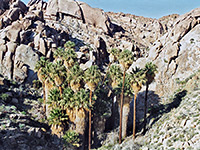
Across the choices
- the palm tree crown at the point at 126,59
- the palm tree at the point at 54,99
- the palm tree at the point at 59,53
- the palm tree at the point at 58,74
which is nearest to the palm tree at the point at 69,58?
the palm tree at the point at 59,53

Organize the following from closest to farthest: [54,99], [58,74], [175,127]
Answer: [175,127]
[54,99]
[58,74]

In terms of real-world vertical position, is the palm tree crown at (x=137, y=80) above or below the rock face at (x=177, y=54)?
below

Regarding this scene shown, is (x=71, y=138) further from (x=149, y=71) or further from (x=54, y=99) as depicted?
(x=149, y=71)

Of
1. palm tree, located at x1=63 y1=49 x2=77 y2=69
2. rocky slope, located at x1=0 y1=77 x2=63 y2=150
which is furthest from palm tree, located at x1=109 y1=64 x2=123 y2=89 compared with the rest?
rocky slope, located at x1=0 y1=77 x2=63 y2=150

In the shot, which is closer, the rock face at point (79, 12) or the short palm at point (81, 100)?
the short palm at point (81, 100)

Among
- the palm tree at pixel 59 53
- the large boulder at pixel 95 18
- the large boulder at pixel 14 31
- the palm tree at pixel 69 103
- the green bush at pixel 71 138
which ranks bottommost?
the green bush at pixel 71 138

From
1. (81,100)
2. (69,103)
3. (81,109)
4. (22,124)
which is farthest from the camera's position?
(81,109)

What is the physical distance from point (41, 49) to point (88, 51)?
1690 centimetres

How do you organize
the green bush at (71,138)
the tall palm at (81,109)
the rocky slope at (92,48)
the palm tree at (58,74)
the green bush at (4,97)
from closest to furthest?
the rocky slope at (92,48), the green bush at (71,138), the tall palm at (81,109), the palm tree at (58,74), the green bush at (4,97)

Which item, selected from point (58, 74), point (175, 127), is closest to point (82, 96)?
point (58, 74)

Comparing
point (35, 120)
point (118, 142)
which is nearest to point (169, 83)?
point (118, 142)

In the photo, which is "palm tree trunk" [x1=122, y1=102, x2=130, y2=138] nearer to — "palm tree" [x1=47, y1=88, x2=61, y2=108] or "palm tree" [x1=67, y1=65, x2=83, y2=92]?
"palm tree" [x1=67, y1=65, x2=83, y2=92]

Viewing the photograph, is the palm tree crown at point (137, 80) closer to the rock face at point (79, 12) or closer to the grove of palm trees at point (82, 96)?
the grove of palm trees at point (82, 96)

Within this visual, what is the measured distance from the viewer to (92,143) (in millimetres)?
37344
